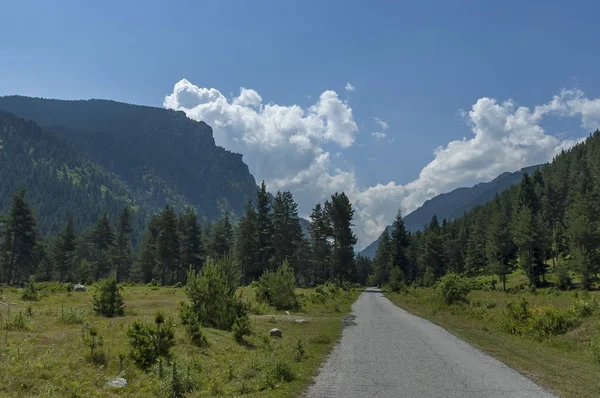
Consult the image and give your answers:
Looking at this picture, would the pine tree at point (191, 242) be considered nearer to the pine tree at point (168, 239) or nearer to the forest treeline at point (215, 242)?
the forest treeline at point (215, 242)

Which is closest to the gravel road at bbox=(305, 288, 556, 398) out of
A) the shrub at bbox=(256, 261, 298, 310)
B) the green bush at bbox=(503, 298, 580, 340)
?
the green bush at bbox=(503, 298, 580, 340)

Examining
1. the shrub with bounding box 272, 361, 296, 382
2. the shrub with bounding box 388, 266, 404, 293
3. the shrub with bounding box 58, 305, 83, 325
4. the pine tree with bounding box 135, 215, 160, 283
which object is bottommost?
the shrub with bounding box 388, 266, 404, 293

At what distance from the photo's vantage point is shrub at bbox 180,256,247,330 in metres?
19.7

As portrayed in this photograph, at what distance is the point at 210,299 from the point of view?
20.1 metres

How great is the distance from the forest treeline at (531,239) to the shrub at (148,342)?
60754mm

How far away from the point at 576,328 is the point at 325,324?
1387 centimetres

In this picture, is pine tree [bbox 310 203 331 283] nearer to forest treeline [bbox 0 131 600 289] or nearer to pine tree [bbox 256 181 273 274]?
forest treeline [bbox 0 131 600 289]

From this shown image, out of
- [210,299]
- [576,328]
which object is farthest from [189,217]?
[576,328]

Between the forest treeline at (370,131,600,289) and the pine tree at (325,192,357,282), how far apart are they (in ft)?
28.1

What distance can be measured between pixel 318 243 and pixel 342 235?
1056 centimetres

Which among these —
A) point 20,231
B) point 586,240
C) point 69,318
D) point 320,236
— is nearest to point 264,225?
point 320,236

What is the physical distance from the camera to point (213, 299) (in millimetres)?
20141

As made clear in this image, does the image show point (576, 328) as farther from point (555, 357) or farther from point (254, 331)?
point (254, 331)

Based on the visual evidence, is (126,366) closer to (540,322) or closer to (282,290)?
(540,322)
